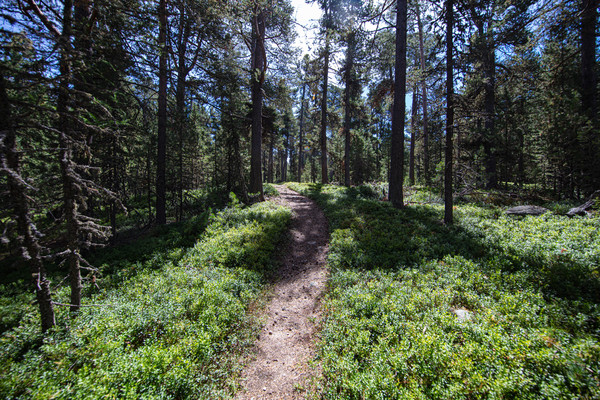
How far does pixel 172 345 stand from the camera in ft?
12.4

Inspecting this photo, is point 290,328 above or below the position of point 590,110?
below

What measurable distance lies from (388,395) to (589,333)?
10.8ft

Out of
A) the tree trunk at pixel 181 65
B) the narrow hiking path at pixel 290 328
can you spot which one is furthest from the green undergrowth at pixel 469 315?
the tree trunk at pixel 181 65

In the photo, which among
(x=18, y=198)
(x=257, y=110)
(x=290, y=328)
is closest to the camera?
Answer: (x=18, y=198)

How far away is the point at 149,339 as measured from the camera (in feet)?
12.7

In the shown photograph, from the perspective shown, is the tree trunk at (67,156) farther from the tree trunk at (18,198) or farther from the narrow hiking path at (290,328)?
the narrow hiking path at (290,328)

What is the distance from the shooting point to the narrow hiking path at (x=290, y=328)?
3.80 metres

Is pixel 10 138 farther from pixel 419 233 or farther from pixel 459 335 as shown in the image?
pixel 419 233

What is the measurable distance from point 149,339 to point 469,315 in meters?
5.83

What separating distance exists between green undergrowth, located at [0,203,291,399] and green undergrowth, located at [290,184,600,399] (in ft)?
6.44

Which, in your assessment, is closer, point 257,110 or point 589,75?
point 589,75

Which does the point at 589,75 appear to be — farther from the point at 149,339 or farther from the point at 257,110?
the point at 149,339

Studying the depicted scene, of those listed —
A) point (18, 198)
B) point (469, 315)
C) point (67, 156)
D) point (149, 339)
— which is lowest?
point (149, 339)

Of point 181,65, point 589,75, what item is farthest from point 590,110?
point 181,65
